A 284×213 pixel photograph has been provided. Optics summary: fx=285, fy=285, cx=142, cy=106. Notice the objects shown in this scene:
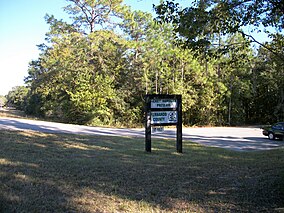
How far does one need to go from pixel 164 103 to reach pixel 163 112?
36 centimetres

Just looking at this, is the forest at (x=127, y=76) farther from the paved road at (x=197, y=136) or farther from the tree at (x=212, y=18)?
the tree at (x=212, y=18)

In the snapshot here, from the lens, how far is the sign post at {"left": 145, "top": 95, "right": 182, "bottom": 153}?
1098 centimetres

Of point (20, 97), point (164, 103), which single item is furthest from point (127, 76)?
point (20, 97)

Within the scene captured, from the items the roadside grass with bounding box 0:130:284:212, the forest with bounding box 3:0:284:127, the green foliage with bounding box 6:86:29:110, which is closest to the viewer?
the roadside grass with bounding box 0:130:284:212

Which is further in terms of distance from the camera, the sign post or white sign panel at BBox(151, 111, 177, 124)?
white sign panel at BBox(151, 111, 177, 124)

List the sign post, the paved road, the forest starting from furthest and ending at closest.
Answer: the forest → the paved road → the sign post

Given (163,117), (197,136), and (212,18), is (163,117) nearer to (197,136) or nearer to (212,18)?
(212,18)

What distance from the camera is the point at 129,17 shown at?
29906 millimetres

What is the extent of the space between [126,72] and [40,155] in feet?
78.2

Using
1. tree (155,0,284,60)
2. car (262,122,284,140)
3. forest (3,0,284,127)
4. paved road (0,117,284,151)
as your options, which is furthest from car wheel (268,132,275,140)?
tree (155,0,284,60)

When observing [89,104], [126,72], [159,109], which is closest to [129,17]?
[126,72]

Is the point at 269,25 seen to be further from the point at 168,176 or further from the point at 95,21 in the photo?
the point at 95,21

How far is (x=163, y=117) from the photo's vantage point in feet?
37.1

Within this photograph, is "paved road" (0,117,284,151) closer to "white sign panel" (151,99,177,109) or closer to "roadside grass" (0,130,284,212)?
"white sign panel" (151,99,177,109)
